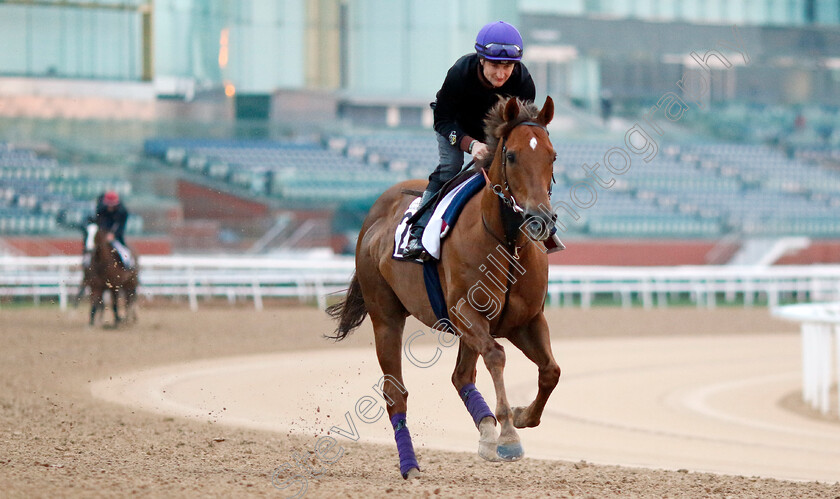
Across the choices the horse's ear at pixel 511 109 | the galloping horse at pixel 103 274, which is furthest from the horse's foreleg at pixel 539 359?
the galloping horse at pixel 103 274

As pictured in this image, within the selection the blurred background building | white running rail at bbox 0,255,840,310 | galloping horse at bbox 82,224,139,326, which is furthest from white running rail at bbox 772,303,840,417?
the blurred background building

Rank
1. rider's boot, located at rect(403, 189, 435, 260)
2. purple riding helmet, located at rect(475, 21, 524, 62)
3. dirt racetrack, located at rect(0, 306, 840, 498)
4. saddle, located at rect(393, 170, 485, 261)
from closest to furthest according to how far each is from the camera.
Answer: dirt racetrack, located at rect(0, 306, 840, 498) < purple riding helmet, located at rect(475, 21, 524, 62) < saddle, located at rect(393, 170, 485, 261) < rider's boot, located at rect(403, 189, 435, 260)

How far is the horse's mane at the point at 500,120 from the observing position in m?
5.54

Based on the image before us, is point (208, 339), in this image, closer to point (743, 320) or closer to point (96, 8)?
point (743, 320)

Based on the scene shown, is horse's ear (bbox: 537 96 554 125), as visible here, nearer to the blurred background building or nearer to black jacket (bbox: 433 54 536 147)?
black jacket (bbox: 433 54 536 147)

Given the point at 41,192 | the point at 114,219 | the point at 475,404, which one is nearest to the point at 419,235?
the point at 475,404

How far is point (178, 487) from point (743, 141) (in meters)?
34.0

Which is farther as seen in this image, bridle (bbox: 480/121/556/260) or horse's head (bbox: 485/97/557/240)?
bridle (bbox: 480/121/556/260)

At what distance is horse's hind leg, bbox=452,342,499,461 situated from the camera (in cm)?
561

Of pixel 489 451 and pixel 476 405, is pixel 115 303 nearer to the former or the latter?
pixel 476 405

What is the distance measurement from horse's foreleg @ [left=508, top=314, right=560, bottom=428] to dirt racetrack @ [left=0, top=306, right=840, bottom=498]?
404 millimetres

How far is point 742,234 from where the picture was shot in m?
25.7

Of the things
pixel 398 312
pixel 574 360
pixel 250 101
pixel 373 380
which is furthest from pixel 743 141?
pixel 398 312

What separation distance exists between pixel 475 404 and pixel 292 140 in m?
23.8
